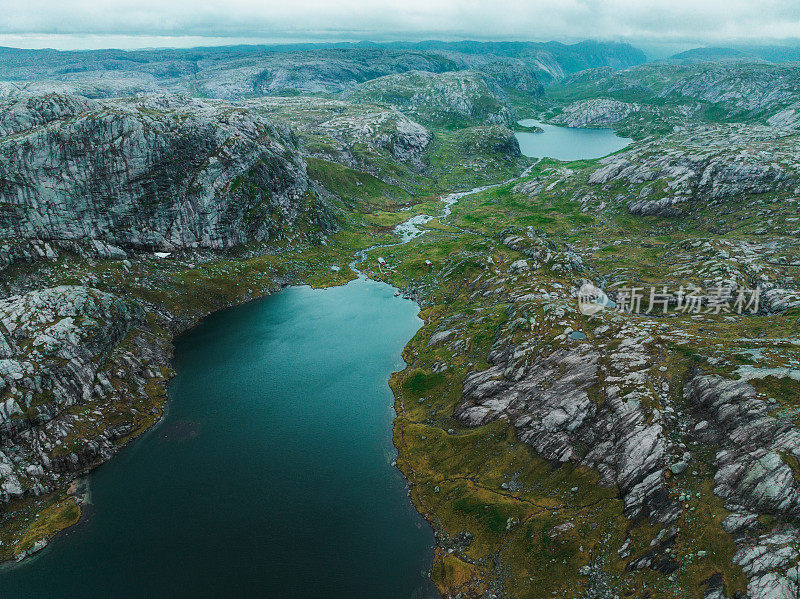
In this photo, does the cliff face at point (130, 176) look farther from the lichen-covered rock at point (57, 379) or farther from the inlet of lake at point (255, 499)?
the inlet of lake at point (255, 499)

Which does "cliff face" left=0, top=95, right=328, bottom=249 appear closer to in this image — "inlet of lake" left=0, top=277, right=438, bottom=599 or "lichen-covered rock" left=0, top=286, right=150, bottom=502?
"lichen-covered rock" left=0, top=286, right=150, bottom=502

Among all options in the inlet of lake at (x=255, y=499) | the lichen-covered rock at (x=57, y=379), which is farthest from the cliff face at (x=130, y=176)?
the inlet of lake at (x=255, y=499)

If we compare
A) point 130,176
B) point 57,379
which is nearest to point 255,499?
point 57,379

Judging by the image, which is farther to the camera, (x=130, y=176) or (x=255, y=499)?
(x=130, y=176)

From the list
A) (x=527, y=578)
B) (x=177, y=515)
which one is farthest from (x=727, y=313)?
(x=177, y=515)

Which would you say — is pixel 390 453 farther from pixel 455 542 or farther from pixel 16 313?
pixel 16 313

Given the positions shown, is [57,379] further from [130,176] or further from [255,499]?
[130,176]
